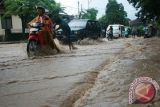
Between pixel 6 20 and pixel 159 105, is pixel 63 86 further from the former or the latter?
pixel 6 20

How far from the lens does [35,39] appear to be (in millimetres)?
12820

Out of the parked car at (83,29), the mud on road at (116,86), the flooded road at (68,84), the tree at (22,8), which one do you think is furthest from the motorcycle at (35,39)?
the tree at (22,8)

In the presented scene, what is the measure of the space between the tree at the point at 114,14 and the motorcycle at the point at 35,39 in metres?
58.8

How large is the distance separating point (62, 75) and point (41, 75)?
1.43 ft

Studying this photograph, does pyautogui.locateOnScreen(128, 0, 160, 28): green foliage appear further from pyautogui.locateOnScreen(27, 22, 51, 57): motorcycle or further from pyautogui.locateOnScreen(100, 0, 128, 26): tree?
pyautogui.locateOnScreen(100, 0, 128, 26): tree

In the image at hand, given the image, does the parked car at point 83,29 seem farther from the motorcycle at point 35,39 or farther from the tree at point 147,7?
the motorcycle at point 35,39

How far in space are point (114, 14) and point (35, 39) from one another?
60223 mm

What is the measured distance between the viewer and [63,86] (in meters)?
6.96

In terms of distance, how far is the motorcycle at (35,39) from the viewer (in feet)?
42.0

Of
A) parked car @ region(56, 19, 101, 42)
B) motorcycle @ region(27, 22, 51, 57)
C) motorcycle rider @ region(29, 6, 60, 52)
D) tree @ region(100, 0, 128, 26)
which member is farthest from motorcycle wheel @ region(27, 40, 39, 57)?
tree @ region(100, 0, 128, 26)

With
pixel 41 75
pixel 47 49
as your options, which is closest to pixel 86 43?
pixel 47 49

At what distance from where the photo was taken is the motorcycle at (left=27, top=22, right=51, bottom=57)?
1280 centimetres

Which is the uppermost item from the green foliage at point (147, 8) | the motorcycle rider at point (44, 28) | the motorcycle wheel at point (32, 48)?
the green foliage at point (147, 8)

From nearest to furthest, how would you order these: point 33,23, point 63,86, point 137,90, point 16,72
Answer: point 137,90
point 63,86
point 16,72
point 33,23
